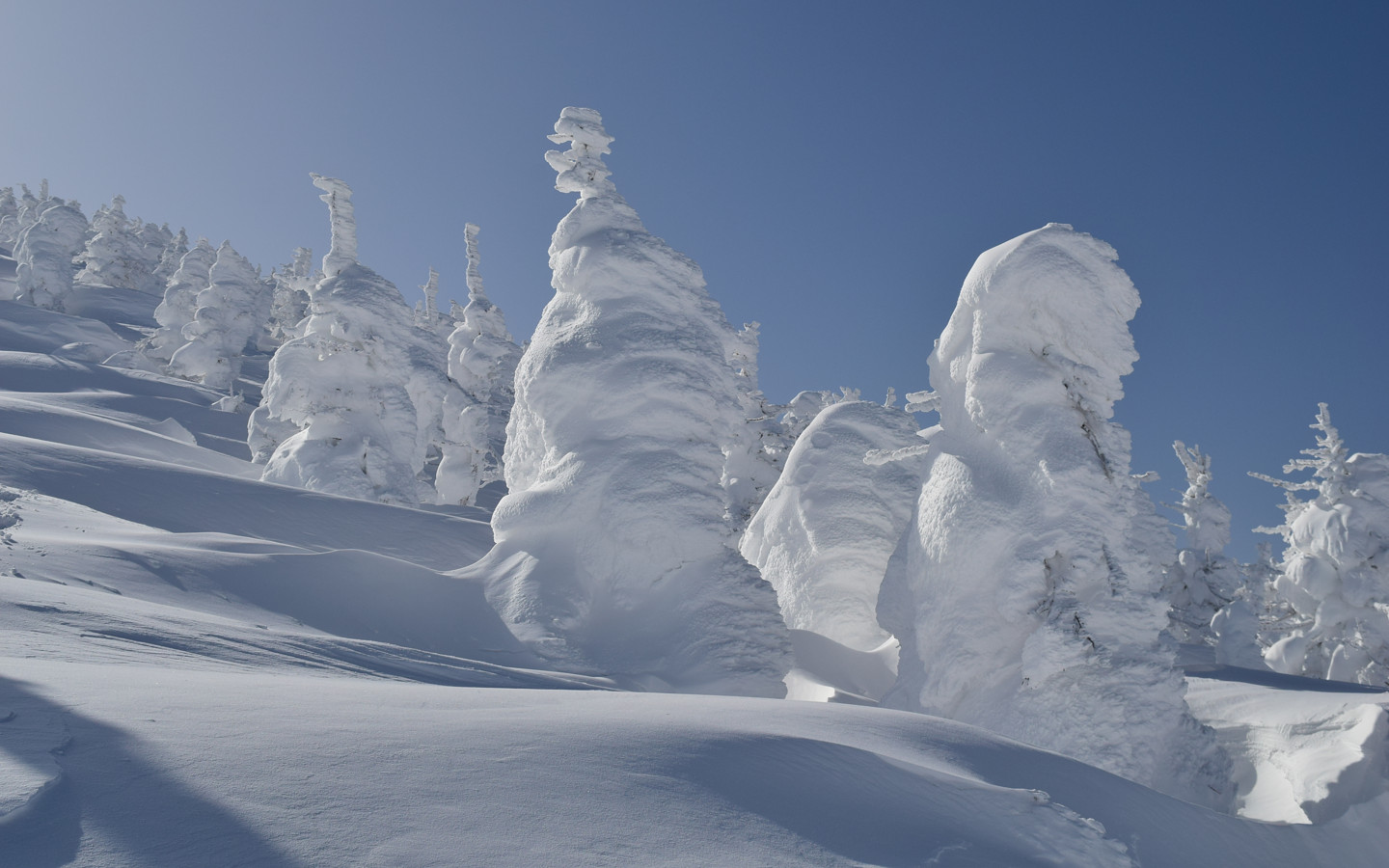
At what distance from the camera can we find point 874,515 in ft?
56.5

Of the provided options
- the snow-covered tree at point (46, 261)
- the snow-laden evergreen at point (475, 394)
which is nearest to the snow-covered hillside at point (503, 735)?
the snow-laden evergreen at point (475, 394)

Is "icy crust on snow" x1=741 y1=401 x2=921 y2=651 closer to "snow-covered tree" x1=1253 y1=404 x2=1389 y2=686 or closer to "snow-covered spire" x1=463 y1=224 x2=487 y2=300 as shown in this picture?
"snow-covered tree" x1=1253 y1=404 x2=1389 y2=686

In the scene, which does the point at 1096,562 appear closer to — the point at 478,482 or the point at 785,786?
the point at 785,786

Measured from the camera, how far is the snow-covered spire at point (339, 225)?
25.5 meters

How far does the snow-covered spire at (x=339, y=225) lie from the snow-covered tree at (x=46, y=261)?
38896 millimetres

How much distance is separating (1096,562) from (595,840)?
783cm

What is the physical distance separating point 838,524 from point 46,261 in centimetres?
5836

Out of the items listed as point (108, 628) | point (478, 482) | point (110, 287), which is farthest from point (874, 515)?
point (110, 287)

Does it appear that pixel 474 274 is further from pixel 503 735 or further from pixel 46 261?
pixel 503 735

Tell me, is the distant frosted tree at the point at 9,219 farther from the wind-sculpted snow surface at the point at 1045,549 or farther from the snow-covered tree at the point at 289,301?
the wind-sculpted snow surface at the point at 1045,549

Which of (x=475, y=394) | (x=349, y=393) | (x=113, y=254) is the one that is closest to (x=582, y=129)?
(x=349, y=393)

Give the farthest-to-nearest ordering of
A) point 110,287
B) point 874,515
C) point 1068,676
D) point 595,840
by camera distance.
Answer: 1. point 110,287
2. point 874,515
3. point 1068,676
4. point 595,840

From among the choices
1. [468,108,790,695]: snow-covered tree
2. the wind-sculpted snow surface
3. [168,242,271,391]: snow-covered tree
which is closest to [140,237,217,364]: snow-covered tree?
[168,242,271,391]: snow-covered tree

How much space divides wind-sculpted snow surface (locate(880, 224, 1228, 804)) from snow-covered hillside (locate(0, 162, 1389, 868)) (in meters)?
0.27
